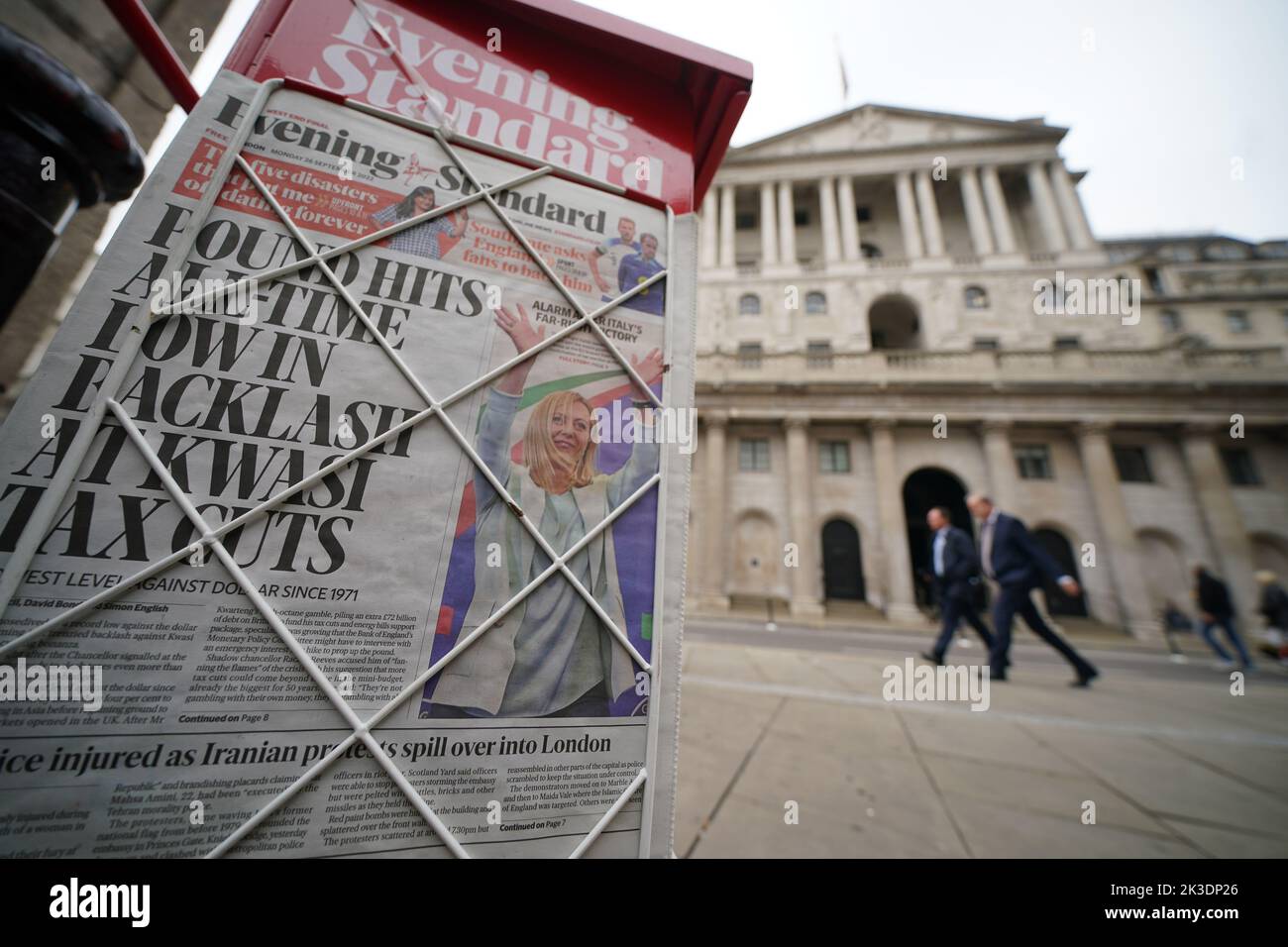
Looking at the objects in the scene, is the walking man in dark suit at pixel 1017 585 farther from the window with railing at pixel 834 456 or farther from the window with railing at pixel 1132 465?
the window with railing at pixel 1132 465

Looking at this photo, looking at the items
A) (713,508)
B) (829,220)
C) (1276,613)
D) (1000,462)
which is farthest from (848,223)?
(1276,613)

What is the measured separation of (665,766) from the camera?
117 centimetres

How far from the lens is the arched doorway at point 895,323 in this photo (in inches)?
617

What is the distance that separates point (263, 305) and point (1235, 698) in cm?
771

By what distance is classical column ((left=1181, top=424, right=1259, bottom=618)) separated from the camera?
10.3 meters

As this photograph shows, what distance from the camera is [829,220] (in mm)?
16906

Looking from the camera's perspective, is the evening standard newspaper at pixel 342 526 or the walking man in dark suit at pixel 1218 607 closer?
the evening standard newspaper at pixel 342 526

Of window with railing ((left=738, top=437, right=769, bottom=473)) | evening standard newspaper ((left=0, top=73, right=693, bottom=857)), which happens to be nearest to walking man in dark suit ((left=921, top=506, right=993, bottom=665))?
evening standard newspaper ((left=0, top=73, right=693, bottom=857))

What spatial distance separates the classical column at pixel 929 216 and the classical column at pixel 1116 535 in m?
8.68

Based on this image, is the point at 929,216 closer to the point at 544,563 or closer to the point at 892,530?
the point at 892,530

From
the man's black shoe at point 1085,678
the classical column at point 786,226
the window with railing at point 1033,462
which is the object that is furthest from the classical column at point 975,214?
the man's black shoe at point 1085,678

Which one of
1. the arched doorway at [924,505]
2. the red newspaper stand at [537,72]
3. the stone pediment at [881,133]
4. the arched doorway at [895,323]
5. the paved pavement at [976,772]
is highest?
the stone pediment at [881,133]

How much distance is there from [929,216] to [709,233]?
8.71 meters

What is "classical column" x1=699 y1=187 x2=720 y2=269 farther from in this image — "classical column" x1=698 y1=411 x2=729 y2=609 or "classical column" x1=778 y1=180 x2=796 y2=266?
"classical column" x1=698 y1=411 x2=729 y2=609
